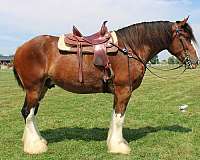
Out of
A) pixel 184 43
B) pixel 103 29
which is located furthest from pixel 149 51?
pixel 103 29

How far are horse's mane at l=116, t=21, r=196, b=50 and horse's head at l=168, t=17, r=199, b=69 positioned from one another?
3 centimetres

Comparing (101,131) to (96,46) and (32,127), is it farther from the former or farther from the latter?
(96,46)

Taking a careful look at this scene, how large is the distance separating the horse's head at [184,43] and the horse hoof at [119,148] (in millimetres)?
2016

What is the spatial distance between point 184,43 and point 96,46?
177cm

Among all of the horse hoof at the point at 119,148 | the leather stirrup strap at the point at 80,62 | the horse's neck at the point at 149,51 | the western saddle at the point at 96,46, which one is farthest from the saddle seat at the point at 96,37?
the horse hoof at the point at 119,148

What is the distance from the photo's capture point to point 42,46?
7047 millimetres

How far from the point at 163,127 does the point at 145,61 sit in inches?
103

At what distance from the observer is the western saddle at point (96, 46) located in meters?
6.64

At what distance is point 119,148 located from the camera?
22.1 ft

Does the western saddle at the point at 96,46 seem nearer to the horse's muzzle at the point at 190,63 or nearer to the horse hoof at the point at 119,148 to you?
the horse hoof at the point at 119,148

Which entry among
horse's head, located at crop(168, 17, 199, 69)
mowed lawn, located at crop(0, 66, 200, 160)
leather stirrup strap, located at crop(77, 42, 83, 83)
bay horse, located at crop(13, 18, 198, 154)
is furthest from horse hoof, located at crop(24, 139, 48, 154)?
horse's head, located at crop(168, 17, 199, 69)

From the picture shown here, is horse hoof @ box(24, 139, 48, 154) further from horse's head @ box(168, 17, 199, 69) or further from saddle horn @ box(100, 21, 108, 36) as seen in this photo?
horse's head @ box(168, 17, 199, 69)

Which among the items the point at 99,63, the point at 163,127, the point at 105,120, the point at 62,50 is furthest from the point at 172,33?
the point at 105,120

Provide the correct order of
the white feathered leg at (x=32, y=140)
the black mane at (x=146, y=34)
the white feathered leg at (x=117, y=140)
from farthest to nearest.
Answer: the black mane at (x=146, y=34) < the white feathered leg at (x=32, y=140) < the white feathered leg at (x=117, y=140)
